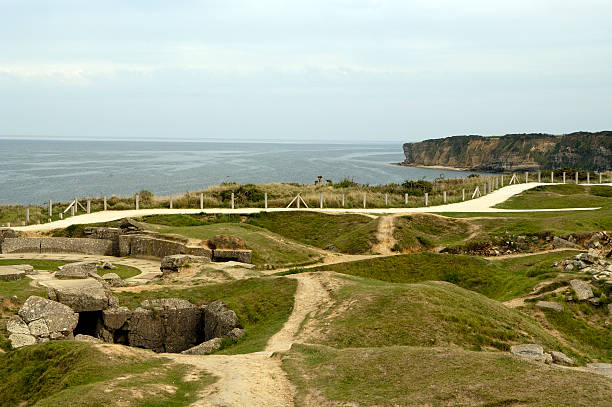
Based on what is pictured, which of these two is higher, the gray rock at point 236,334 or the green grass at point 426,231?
the green grass at point 426,231

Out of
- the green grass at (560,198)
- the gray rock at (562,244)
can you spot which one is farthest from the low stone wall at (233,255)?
the green grass at (560,198)

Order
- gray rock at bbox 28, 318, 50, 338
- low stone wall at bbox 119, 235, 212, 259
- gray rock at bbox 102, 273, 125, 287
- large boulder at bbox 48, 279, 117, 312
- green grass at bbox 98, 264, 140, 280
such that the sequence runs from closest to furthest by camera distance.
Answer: gray rock at bbox 28, 318, 50, 338 → large boulder at bbox 48, 279, 117, 312 → gray rock at bbox 102, 273, 125, 287 → green grass at bbox 98, 264, 140, 280 → low stone wall at bbox 119, 235, 212, 259

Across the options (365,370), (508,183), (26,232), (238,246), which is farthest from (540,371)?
(508,183)

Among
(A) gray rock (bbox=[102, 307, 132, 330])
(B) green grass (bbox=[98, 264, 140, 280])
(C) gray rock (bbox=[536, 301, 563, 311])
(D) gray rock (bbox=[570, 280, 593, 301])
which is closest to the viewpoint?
(A) gray rock (bbox=[102, 307, 132, 330])

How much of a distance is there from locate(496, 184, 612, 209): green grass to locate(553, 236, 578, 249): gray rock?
578 inches

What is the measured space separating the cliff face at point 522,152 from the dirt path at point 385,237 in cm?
9684

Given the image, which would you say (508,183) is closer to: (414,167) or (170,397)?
(170,397)

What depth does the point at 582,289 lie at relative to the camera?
21.9 m

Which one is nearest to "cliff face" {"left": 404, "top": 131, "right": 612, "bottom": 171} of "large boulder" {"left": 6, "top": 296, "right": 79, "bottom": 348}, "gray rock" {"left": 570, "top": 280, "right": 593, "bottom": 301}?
"gray rock" {"left": 570, "top": 280, "right": 593, "bottom": 301}

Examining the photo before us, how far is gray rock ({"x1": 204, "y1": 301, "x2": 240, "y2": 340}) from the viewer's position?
18484mm

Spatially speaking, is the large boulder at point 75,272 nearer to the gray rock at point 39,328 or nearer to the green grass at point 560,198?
the gray rock at point 39,328

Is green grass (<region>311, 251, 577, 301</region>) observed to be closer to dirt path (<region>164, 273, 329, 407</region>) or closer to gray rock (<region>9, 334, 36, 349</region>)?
dirt path (<region>164, 273, 329, 407</region>)

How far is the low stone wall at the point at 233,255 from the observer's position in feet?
95.6

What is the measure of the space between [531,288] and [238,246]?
1425cm
